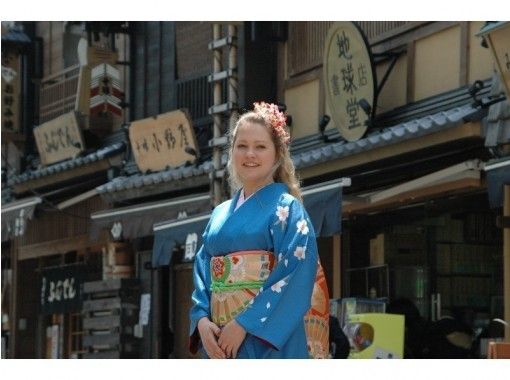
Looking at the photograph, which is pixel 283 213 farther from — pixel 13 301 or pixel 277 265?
pixel 13 301

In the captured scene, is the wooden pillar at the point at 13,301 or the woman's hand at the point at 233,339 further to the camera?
the wooden pillar at the point at 13,301

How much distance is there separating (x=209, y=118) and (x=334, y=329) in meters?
5.77

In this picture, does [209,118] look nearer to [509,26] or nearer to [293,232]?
[509,26]

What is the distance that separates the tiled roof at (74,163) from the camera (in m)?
17.8

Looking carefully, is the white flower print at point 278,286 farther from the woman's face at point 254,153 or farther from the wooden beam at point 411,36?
the wooden beam at point 411,36

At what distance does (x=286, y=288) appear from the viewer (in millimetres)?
5215

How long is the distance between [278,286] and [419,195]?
23.1 feet

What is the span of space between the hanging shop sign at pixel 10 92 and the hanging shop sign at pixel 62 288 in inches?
87.0

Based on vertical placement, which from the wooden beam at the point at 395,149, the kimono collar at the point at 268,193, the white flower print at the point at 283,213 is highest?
the wooden beam at the point at 395,149

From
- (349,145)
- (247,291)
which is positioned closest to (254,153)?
(247,291)

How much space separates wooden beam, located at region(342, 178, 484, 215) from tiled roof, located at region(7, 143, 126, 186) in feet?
17.2

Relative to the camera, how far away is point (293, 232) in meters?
5.24

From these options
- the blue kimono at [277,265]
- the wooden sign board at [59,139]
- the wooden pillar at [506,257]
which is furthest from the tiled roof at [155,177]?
the blue kimono at [277,265]

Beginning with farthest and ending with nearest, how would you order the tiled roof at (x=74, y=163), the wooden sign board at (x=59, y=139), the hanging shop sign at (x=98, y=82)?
the wooden sign board at (x=59, y=139) < the tiled roof at (x=74, y=163) < the hanging shop sign at (x=98, y=82)
